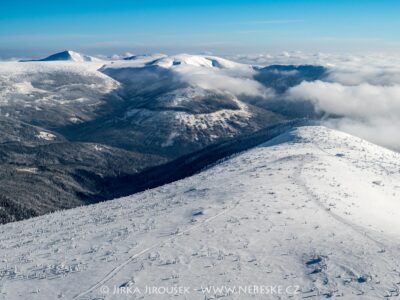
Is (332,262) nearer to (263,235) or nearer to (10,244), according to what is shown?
(263,235)

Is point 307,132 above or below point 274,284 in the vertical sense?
below

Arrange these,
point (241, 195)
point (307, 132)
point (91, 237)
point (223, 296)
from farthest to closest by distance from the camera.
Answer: point (307, 132)
point (241, 195)
point (91, 237)
point (223, 296)

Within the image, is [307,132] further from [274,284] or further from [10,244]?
[274,284]

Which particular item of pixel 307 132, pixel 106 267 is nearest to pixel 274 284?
pixel 106 267

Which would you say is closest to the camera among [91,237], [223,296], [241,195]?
[223,296]

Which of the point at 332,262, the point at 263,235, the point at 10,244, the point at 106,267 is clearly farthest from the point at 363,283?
the point at 10,244

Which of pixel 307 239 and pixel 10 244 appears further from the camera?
pixel 10 244
